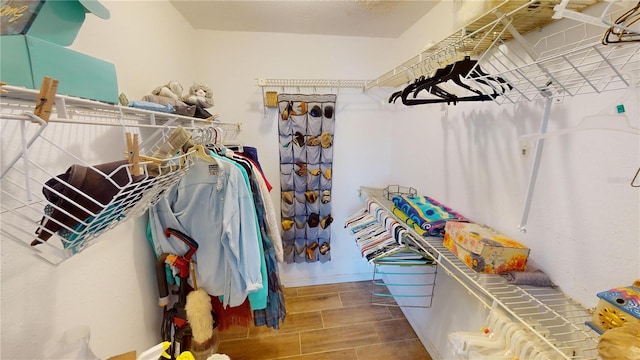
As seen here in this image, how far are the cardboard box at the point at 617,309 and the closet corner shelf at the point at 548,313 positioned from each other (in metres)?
0.09

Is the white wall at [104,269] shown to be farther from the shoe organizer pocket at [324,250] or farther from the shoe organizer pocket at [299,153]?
the shoe organizer pocket at [324,250]

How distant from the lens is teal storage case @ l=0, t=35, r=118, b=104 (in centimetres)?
50

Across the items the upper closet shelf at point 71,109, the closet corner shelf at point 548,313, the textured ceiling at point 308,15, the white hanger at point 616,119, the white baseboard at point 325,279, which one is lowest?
the white baseboard at point 325,279

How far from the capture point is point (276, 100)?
7.14 feet

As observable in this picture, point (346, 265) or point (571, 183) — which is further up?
point (571, 183)

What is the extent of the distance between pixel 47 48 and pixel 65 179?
31 cm

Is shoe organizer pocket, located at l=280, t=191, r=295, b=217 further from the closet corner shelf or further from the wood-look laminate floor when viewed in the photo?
the closet corner shelf

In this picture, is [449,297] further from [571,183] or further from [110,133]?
[110,133]

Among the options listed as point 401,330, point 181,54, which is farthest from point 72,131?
point 401,330

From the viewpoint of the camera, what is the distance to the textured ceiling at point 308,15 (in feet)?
5.50

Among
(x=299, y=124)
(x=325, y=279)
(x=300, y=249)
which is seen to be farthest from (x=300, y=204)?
(x=325, y=279)

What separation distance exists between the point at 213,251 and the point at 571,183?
160cm

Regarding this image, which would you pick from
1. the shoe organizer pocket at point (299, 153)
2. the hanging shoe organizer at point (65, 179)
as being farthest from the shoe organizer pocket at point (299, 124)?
the hanging shoe organizer at point (65, 179)

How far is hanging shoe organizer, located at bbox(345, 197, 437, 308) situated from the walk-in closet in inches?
0.7
